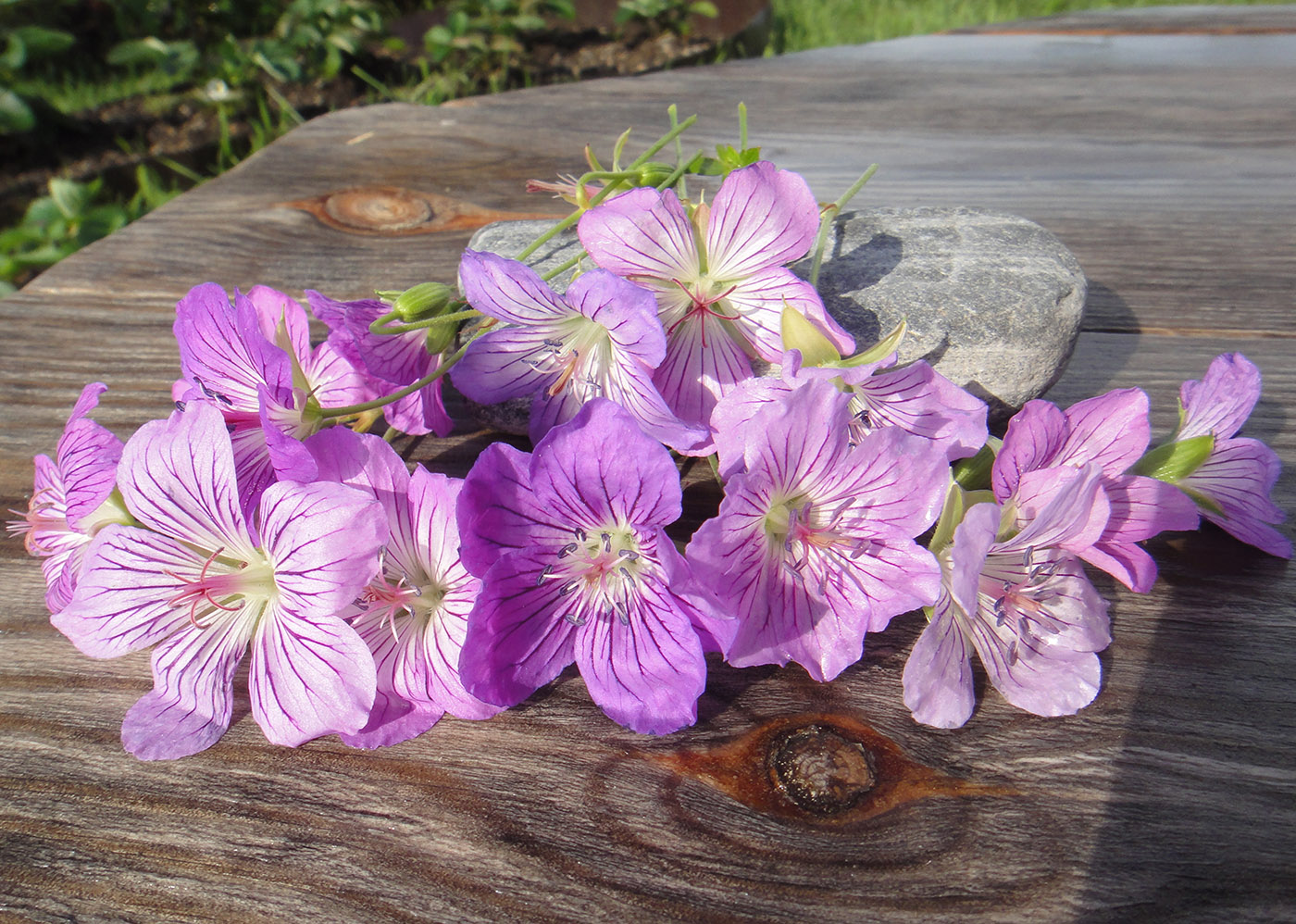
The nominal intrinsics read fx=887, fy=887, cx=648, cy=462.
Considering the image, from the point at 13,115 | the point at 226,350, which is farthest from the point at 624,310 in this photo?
the point at 13,115

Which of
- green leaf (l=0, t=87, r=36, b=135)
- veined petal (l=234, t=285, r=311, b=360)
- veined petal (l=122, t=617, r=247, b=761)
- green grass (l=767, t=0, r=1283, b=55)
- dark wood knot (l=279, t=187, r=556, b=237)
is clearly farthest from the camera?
green grass (l=767, t=0, r=1283, b=55)

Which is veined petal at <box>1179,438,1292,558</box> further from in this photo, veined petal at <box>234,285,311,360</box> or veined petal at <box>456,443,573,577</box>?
veined petal at <box>234,285,311,360</box>

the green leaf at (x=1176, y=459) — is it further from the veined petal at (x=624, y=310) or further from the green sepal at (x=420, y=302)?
the green sepal at (x=420, y=302)

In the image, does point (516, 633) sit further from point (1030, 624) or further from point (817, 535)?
point (1030, 624)

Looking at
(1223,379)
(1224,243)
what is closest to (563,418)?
(1223,379)

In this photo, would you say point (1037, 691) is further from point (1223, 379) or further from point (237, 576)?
point (237, 576)

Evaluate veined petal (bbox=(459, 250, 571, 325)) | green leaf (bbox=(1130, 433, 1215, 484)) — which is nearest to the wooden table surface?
green leaf (bbox=(1130, 433, 1215, 484))
